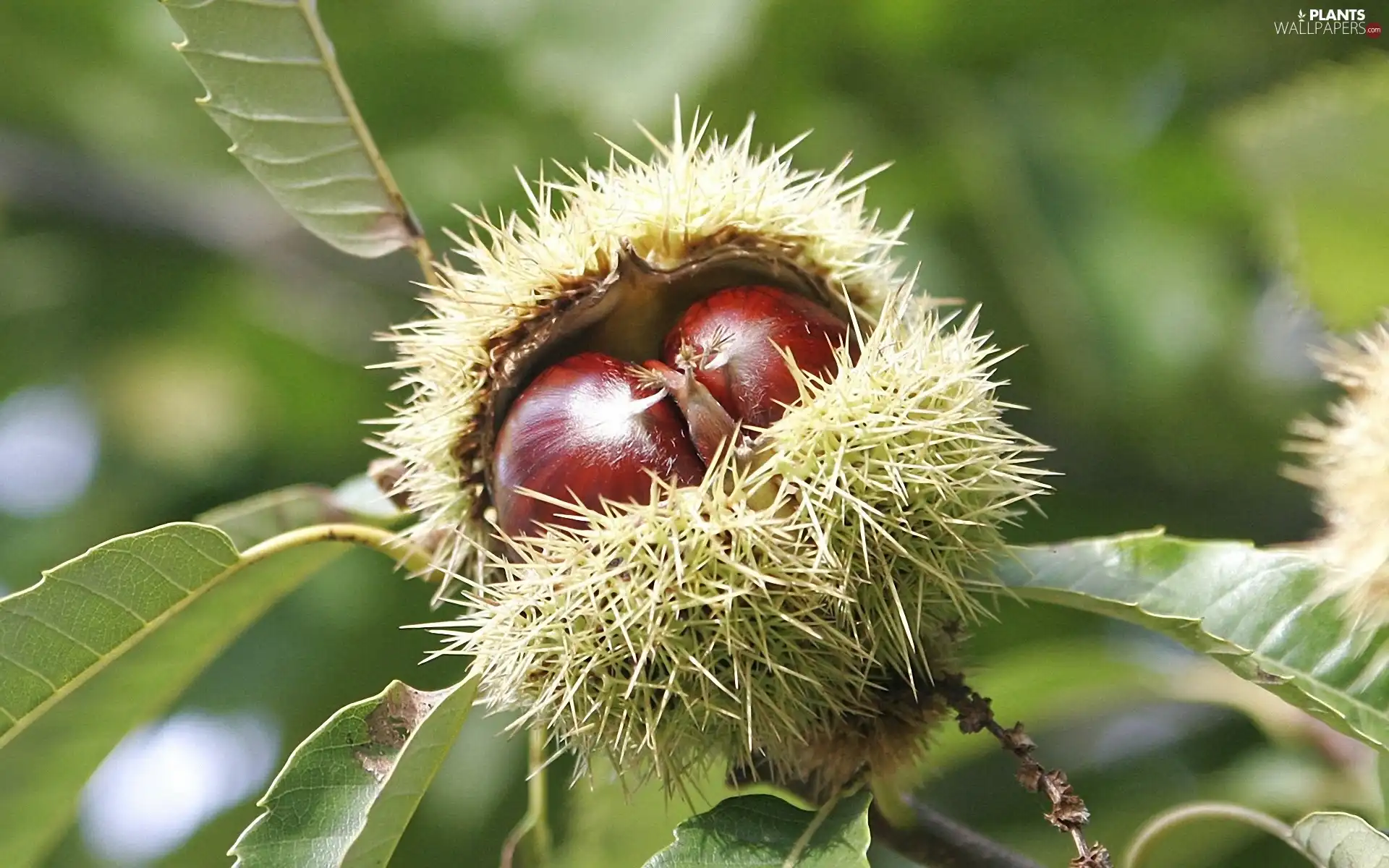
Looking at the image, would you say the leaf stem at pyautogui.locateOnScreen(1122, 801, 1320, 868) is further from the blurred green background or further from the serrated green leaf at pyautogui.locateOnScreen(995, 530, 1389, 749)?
the blurred green background

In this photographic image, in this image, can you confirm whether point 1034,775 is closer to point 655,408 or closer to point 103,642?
point 655,408

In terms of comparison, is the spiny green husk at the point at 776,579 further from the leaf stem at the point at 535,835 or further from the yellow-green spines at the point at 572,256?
the leaf stem at the point at 535,835

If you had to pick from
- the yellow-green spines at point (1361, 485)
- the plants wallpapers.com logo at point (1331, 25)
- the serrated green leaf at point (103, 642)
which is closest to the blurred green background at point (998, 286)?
the plants wallpapers.com logo at point (1331, 25)

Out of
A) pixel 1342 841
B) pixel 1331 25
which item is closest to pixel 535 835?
pixel 1342 841

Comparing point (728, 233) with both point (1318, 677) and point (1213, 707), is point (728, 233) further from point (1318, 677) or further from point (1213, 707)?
point (1213, 707)

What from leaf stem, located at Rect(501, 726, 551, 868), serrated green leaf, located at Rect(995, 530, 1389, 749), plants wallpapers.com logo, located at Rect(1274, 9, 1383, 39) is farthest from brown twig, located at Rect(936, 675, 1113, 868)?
plants wallpapers.com logo, located at Rect(1274, 9, 1383, 39)

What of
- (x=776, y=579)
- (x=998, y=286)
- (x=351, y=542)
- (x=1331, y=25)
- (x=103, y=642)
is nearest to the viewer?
(x=776, y=579)
